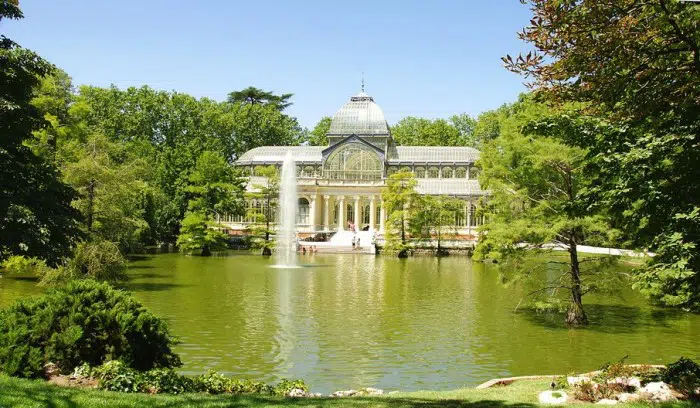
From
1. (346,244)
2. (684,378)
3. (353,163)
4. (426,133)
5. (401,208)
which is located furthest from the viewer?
(426,133)

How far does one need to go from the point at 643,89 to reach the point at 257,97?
85.6 metres

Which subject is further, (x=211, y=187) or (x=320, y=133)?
(x=320, y=133)

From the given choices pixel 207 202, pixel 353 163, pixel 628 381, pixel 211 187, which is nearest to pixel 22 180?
pixel 628 381

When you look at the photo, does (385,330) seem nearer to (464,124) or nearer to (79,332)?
(79,332)

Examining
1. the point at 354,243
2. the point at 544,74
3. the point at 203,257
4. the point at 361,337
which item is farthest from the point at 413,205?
the point at 544,74

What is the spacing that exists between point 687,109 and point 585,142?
5.66ft

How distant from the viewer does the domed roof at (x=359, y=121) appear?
64.9 m

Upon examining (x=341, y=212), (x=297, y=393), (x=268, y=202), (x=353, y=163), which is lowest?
(x=297, y=393)

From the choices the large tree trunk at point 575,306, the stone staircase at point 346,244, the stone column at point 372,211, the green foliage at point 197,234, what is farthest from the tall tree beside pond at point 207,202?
the large tree trunk at point 575,306

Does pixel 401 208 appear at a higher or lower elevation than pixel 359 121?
lower

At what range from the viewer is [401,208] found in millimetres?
46531

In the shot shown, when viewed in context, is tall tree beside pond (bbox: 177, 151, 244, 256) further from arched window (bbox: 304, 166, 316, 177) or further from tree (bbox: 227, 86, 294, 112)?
tree (bbox: 227, 86, 294, 112)

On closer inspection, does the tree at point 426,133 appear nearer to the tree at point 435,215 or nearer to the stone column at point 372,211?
the stone column at point 372,211

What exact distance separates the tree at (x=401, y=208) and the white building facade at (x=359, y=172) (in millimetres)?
8593
